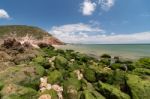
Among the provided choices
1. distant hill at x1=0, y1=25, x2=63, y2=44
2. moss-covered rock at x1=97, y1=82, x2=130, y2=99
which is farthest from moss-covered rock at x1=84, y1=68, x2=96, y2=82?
distant hill at x1=0, y1=25, x2=63, y2=44

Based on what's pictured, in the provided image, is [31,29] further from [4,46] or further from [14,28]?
[4,46]

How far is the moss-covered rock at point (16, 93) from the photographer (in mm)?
6239

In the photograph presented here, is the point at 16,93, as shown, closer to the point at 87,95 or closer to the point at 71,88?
the point at 71,88

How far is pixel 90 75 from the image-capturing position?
978 cm

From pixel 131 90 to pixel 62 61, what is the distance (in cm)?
532

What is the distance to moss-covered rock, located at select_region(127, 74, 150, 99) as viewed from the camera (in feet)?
23.8

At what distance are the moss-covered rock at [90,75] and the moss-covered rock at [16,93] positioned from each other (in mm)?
3580

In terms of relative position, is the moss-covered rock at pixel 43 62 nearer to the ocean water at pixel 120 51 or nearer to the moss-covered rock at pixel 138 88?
the moss-covered rock at pixel 138 88

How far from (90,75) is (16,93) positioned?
4252mm

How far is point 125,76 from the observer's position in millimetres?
8789

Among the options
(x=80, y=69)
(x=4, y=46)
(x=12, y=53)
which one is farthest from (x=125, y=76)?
(x=4, y=46)

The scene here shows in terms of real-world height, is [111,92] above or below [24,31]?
below

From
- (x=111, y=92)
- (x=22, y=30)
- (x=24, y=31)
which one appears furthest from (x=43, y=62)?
(x=22, y=30)

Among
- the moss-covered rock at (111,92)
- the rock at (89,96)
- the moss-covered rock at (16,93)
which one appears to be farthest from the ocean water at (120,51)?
the moss-covered rock at (16,93)
